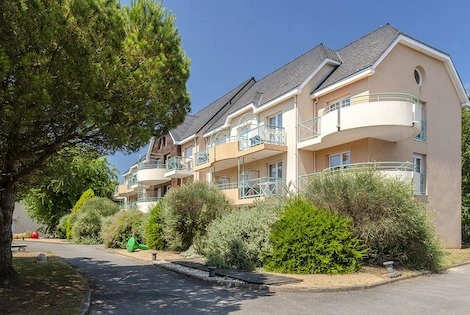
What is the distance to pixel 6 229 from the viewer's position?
1076 centimetres

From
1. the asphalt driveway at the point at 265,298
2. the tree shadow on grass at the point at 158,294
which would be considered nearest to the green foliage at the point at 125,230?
the tree shadow on grass at the point at 158,294

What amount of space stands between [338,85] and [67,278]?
13533 mm

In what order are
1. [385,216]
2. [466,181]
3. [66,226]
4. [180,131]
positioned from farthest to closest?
[180,131] < [66,226] < [466,181] < [385,216]

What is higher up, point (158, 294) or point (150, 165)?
point (150, 165)

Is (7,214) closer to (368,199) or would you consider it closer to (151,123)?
(151,123)

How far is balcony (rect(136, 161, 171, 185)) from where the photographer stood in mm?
35219

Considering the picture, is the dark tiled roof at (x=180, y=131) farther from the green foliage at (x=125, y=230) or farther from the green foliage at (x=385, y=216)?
the green foliage at (x=385, y=216)

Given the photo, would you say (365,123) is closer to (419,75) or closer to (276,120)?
(419,75)

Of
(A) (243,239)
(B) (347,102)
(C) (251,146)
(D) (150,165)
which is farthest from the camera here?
(D) (150,165)

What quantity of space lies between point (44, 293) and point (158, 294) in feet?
8.62

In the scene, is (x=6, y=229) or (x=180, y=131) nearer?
(x=6, y=229)

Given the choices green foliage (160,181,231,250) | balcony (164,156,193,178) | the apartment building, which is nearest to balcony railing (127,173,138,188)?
balcony (164,156,193,178)

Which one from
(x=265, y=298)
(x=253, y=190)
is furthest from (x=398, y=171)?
(x=265, y=298)

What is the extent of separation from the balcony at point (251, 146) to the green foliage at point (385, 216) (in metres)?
7.01
